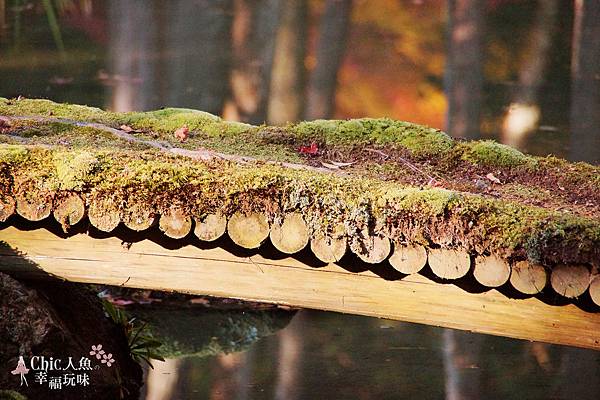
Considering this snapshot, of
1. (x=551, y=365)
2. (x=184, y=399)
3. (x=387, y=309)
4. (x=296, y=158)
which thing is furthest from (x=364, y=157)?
(x=551, y=365)

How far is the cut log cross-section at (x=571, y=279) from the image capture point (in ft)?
7.36

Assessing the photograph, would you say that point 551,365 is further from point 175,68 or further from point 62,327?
point 175,68

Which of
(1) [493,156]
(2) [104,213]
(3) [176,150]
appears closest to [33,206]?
(2) [104,213]

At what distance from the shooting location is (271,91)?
9383mm

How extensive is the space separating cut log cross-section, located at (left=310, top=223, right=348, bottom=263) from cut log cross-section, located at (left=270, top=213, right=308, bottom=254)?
3 cm

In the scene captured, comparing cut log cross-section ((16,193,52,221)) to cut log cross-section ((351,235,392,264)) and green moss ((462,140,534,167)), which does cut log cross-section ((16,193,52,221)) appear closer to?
cut log cross-section ((351,235,392,264))

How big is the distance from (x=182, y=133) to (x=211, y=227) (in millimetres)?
861

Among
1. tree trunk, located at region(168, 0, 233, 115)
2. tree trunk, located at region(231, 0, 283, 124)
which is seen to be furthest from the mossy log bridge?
tree trunk, located at region(231, 0, 283, 124)

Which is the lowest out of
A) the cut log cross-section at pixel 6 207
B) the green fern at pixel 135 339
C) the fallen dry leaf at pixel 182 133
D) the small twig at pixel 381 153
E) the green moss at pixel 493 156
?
the green fern at pixel 135 339

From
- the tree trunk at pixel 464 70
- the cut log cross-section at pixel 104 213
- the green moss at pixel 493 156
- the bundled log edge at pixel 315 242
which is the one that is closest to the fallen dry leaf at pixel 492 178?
the green moss at pixel 493 156

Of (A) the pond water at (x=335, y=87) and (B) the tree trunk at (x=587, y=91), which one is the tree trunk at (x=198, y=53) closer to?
(A) the pond water at (x=335, y=87)

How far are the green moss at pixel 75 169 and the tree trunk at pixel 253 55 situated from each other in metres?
6.53

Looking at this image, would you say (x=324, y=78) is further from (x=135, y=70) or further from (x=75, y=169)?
(x=75, y=169)

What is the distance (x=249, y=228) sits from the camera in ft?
7.92
